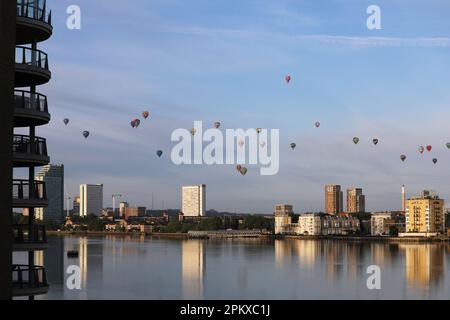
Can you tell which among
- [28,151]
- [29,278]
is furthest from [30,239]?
[28,151]

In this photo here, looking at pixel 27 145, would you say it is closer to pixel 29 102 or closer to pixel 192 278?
pixel 29 102

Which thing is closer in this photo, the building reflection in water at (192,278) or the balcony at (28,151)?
the balcony at (28,151)

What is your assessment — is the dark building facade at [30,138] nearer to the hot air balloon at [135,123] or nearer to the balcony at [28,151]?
the balcony at [28,151]

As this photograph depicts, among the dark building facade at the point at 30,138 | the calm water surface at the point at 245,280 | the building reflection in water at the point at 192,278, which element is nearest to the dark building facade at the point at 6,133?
the dark building facade at the point at 30,138

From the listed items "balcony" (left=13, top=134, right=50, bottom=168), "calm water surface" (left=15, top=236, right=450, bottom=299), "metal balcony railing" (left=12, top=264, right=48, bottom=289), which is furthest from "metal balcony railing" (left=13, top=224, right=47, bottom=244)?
"calm water surface" (left=15, top=236, right=450, bottom=299)
